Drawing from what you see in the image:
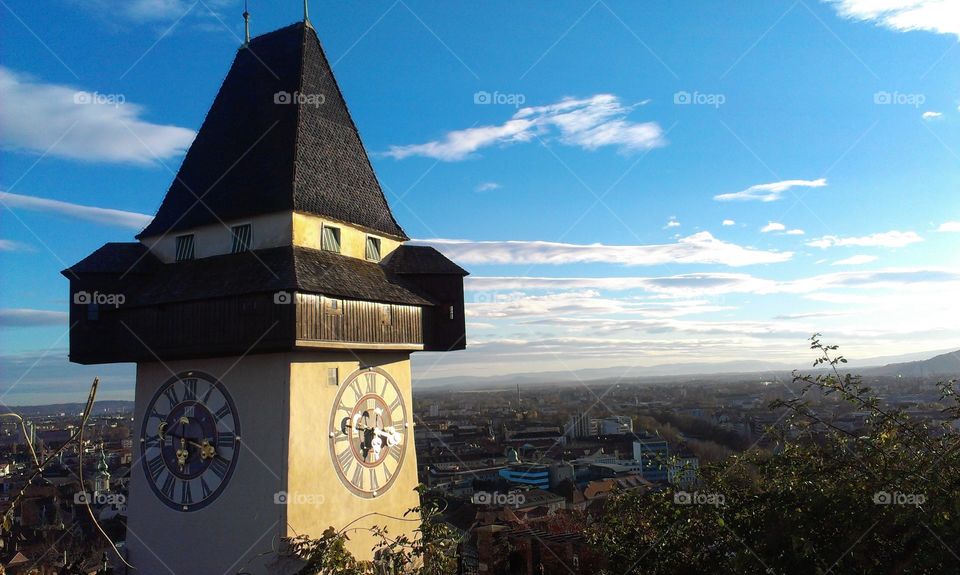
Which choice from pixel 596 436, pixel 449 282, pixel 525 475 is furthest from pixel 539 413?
pixel 449 282

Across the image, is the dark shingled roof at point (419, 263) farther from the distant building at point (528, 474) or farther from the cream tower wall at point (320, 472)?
the distant building at point (528, 474)

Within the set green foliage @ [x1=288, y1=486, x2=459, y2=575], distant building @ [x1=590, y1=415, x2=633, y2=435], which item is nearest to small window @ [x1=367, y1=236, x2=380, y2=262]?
green foliage @ [x1=288, y1=486, x2=459, y2=575]

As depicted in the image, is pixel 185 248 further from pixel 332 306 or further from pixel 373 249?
pixel 332 306

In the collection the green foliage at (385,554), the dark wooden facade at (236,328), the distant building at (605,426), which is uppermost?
the dark wooden facade at (236,328)

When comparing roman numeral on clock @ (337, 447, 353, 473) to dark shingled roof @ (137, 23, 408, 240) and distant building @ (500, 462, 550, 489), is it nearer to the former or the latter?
dark shingled roof @ (137, 23, 408, 240)

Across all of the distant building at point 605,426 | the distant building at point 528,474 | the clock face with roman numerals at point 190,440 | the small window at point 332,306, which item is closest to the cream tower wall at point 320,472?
the small window at point 332,306

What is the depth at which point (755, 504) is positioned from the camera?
677cm

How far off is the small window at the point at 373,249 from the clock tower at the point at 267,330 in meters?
0.03

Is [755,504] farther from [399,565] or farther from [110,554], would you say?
Result: [110,554]

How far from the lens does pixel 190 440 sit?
9.67m

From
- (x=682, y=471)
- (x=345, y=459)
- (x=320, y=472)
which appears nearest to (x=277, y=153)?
(x=345, y=459)

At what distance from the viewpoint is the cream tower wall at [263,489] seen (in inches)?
349

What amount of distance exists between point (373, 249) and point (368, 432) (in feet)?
9.79

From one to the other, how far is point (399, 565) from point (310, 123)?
7.03 metres
